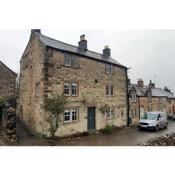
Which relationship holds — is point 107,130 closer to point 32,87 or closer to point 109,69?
point 109,69

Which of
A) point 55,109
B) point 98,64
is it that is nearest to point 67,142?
point 55,109

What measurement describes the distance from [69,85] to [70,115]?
2450 mm

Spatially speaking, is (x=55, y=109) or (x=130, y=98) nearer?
(x=55, y=109)

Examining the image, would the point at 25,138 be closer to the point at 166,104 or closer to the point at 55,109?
the point at 55,109

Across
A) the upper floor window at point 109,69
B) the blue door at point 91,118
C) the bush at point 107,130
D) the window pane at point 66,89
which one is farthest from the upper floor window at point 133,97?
the window pane at point 66,89

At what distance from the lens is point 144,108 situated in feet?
89.2

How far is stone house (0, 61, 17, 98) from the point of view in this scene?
1925 cm

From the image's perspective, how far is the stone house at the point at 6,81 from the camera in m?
19.2

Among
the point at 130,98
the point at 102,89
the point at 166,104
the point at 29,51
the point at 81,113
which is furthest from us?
the point at 166,104

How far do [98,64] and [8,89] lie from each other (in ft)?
30.4

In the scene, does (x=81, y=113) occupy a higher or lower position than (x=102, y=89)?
lower

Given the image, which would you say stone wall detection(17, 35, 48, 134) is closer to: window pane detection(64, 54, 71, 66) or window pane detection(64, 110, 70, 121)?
window pane detection(64, 110, 70, 121)

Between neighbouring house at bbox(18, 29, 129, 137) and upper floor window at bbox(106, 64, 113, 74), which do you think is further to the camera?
upper floor window at bbox(106, 64, 113, 74)

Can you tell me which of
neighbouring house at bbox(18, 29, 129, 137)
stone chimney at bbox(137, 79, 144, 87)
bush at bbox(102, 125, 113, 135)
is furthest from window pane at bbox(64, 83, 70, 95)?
stone chimney at bbox(137, 79, 144, 87)
